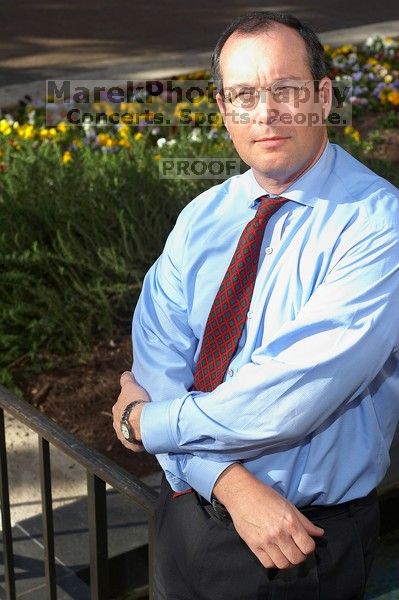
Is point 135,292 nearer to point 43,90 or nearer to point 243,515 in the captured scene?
point 243,515

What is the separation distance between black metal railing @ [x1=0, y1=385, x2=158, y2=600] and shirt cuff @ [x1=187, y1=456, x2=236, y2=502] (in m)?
0.13

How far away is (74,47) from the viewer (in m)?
12.0

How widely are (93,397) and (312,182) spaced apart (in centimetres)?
283

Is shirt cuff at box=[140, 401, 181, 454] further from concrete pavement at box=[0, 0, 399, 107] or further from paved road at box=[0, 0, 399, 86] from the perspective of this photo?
paved road at box=[0, 0, 399, 86]

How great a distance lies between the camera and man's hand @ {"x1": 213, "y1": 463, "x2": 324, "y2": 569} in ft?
6.06

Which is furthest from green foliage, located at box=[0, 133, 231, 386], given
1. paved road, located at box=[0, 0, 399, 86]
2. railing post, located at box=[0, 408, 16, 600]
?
paved road, located at box=[0, 0, 399, 86]

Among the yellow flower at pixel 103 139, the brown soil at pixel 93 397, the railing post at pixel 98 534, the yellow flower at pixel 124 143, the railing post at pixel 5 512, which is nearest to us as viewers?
the railing post at pixel 98 534

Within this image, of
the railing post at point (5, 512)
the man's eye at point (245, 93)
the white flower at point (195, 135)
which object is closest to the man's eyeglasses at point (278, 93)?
the man's eye at point (245, 93)

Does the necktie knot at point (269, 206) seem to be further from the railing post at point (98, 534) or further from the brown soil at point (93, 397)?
the brown soil at point (93, 397)

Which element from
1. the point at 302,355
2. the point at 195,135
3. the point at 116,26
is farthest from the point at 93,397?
the point at 116,26

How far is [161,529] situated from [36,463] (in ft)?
7.54

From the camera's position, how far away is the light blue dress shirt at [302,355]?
6.06 feet

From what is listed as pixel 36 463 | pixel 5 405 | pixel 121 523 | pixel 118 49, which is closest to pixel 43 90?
pixel 118 49

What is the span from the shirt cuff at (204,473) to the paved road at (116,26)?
8.65 metres
